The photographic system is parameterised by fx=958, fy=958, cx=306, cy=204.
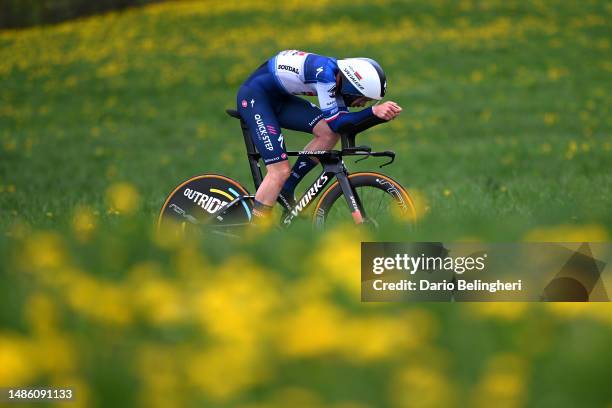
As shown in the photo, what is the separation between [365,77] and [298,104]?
0.89 metres

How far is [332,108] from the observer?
6590mm

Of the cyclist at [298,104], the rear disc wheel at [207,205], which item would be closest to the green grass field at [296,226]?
the rear disc wheel at [207,205]

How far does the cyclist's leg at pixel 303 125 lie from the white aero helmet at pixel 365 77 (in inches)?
22.7

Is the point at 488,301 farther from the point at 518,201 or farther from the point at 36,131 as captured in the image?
the point at 36,131

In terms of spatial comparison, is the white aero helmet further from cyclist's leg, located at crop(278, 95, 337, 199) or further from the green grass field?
the green grass field

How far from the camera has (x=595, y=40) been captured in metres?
28.0

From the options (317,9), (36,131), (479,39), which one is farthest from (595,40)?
(36,131)

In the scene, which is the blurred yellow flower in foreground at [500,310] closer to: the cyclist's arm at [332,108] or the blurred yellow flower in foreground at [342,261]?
the blurred yellow flower in foreground at [342,261]

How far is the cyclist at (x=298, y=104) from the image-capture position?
6453 mm

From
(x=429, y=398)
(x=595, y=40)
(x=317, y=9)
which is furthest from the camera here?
(x=317, y=9)

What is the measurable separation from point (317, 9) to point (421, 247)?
3172cm

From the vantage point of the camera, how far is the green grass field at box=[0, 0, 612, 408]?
7.26ft

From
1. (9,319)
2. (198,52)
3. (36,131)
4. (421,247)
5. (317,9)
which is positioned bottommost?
(9,319)

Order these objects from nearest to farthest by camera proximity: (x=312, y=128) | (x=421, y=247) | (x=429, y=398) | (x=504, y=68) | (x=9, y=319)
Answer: (x=429, y=398)
(x=9, y=319)
(x=421, y=247)
(x=312, y=128)
(x=504, y=68)
